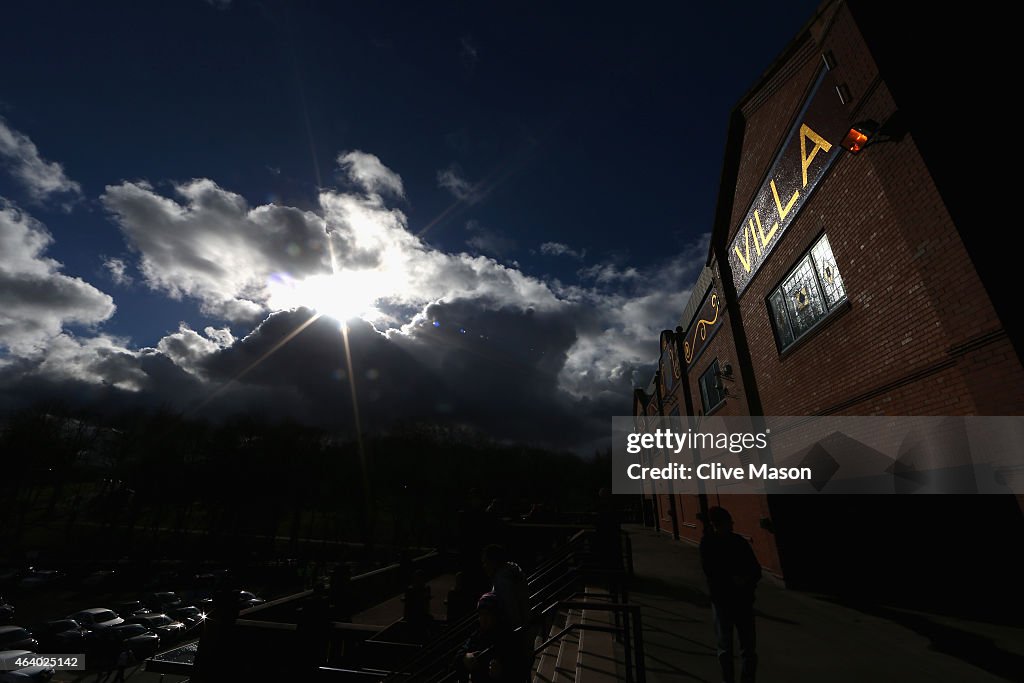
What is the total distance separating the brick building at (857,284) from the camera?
14.7 feet

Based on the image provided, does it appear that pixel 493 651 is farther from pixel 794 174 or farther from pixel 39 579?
pixel 39 579

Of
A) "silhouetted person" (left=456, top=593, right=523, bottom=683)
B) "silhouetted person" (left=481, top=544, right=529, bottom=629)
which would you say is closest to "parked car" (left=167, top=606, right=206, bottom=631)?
"silhouetted person" (left=481, top=544, right=529, bottom=629)

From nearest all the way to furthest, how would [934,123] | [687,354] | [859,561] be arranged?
1. [934,123]
2. [859,561]
3. [687,354]

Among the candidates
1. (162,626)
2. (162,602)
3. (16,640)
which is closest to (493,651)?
(162,626)

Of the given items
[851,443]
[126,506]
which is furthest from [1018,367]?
[126,506]

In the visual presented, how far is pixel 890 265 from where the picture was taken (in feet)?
18.1

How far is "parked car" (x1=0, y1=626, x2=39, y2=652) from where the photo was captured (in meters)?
19.4

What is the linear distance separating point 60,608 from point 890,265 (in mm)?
48707

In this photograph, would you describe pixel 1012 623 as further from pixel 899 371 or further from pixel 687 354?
pixel 687 354

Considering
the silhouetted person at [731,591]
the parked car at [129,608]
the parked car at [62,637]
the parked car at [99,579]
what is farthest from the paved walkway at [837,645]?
the parked car at [99,579]

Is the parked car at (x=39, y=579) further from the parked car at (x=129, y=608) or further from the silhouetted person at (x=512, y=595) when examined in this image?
the silhouetted person at (x=512, y=595)

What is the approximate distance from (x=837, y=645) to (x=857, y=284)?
5.34 metres

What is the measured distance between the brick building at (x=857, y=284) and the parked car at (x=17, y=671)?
26460 millimetres

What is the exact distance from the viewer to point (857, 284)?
6289 mm
